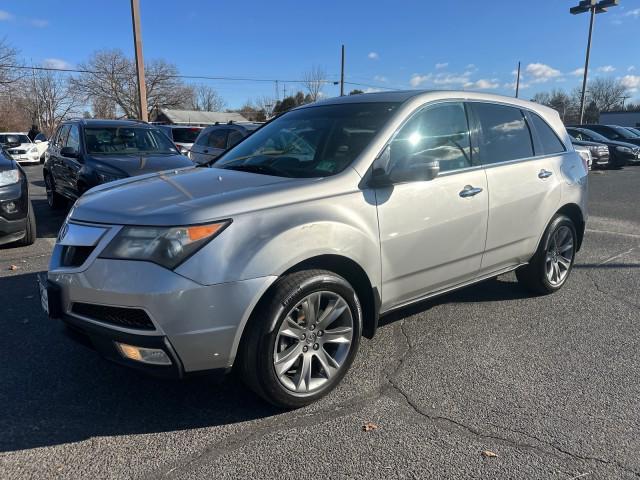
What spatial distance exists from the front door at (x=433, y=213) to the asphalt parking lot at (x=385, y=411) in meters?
0.54

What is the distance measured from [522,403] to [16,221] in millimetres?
6042

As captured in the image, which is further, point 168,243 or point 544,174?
point 544,174

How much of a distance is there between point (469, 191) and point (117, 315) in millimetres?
2502

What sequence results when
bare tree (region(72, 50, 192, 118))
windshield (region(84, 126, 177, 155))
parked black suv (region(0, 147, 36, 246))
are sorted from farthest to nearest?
bare tree (region(72, 50, 192, 118)), windshield (region(84, 126, 177, 155)), parked black suv (region(0, 147, 36, 246))

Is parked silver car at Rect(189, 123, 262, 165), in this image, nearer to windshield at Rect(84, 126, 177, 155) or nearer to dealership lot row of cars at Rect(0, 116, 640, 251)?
dealership lot row of cars at Rect(0, 116, 640, 251)

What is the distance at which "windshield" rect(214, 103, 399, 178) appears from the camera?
3.31m

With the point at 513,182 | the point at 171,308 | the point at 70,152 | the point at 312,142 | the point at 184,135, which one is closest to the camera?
the point at 171,308

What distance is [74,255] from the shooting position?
2809mm

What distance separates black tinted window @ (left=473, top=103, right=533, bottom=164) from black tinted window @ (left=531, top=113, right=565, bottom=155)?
181 mm

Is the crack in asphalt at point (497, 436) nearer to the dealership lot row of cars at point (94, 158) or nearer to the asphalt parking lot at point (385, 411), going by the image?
the asphalt parking lot at point (385, 411)

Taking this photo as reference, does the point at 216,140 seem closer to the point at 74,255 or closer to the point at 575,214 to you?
the point at 575,214

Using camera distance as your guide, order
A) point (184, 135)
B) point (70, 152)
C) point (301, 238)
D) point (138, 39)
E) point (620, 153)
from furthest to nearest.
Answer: point (620, 153) → point (184, 135) → point (138, 39) → point (70, 152) → point (301, 238)

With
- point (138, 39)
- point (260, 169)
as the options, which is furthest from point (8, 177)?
point (138, 39)

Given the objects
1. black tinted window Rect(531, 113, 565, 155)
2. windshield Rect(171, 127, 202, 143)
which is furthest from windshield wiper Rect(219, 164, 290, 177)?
windshield Rect(171, 127, 202, 143)
